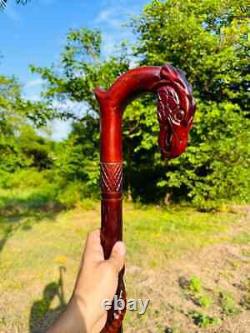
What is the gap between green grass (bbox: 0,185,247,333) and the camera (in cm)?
306

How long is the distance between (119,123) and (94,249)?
0.32 m

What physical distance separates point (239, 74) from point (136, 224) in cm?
286

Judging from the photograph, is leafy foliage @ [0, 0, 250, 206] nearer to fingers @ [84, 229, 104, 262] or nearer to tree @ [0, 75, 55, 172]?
tree @ [0, 75, 55, 172]

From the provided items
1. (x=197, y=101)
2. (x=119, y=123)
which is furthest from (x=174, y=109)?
(x=197, y=101)

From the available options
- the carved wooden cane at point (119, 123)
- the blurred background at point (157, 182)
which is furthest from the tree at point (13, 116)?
the carved wooden cane at point (119, 123)

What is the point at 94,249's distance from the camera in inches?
36.7

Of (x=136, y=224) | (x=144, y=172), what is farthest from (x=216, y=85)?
(x=136, y=224)

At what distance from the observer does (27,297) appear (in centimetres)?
312

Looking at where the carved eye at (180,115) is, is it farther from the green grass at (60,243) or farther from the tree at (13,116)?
the tree at (13,116)

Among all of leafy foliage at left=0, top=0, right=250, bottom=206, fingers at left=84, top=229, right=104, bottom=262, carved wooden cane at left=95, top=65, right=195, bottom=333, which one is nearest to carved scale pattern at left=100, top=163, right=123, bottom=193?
carved wooden cane at left=95, top=65, right=195, bottom=333

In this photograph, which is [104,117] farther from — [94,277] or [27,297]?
[27,297]

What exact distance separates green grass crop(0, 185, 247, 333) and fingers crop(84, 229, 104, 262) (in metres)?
1.91

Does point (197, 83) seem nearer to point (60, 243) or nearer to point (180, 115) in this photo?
point (60, 243)

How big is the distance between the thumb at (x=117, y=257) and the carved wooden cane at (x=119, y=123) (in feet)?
0.06
